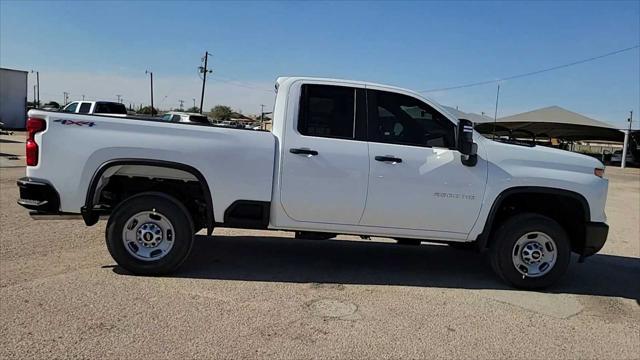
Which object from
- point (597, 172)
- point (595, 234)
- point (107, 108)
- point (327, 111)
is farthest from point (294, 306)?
point (107, 108)

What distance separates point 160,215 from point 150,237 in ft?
0.87

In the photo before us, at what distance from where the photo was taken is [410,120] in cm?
572

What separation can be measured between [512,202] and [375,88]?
6.77 ft

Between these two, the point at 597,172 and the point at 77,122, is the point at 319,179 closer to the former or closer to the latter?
the point at 77,122

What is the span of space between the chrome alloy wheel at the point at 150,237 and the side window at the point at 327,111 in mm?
1717

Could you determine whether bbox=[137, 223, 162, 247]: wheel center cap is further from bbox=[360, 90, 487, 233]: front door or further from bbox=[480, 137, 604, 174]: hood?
bbox=[480, 137, 604, 174]: hood

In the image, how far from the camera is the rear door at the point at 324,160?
543 centimetres

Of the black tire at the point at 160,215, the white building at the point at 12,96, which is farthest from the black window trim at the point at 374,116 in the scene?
the white building at the point at 12,96

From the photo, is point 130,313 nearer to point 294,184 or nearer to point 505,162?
point 294,184

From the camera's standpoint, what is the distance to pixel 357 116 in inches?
221

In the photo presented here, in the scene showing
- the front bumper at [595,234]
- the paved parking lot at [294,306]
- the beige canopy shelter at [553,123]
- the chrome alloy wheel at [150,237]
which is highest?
the beige canopy shelter at [553,123]

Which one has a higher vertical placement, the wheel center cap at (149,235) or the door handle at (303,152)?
the door handle at (303,152)

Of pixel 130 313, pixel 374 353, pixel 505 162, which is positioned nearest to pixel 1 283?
pixel 130 313

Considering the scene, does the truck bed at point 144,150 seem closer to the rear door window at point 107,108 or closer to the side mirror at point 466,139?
the side mirror at point 466,139
